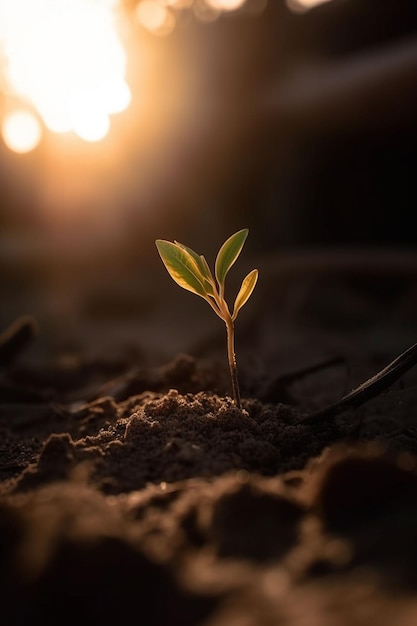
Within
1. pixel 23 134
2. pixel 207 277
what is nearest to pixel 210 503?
pixel 207 277

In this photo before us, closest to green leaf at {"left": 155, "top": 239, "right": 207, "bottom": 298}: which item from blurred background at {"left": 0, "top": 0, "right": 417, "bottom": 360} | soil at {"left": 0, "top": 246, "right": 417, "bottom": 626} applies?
soil at {"left": 0, "top": 246, "right": 417, "bottom": 626}

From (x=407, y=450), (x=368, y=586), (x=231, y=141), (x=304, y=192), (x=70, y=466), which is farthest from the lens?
(x=304, y=192)

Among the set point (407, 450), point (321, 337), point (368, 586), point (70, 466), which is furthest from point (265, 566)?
point (321, 337)

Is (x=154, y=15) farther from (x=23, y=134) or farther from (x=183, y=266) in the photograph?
(x=183, y=266)

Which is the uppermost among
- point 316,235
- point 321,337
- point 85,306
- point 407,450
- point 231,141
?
point 231,141

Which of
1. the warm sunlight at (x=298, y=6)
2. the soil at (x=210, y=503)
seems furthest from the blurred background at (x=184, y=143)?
the soil at (x=210, y=503)

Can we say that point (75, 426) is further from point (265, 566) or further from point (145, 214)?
point (145, 214)
